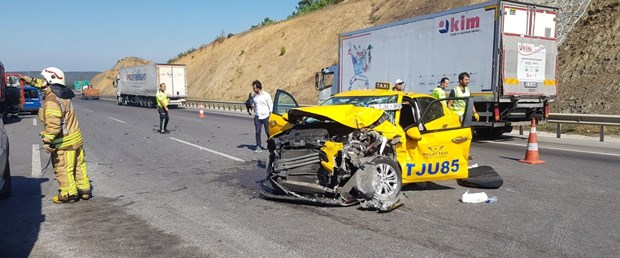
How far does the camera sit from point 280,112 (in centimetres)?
798

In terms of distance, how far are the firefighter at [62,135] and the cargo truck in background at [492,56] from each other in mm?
9722

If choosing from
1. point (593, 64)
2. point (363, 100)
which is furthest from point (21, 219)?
point (593, 64)

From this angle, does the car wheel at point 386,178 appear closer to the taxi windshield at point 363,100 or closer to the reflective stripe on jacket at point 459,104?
the taxi windshield at point 363,100

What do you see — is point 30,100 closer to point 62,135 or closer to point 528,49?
point 62,135

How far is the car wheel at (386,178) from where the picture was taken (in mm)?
5848

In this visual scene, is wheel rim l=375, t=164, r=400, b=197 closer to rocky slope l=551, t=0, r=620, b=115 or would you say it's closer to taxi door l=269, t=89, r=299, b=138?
taxi door l=269, t=89, r=299, b=138

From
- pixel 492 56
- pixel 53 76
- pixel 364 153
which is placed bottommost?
pixel 364 153

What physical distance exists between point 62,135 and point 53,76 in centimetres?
77

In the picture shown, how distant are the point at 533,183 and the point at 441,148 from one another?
6.24 ft

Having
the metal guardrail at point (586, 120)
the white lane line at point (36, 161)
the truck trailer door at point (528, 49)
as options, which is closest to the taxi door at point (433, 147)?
the white lane line at point (36, 161)

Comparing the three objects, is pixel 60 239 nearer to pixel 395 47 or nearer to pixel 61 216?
pixel 61 216

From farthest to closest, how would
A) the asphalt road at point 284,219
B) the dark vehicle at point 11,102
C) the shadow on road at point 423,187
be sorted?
the dark vehicle at point 11,102 → the shadow on road at point 423,187 → the asphalt road at point 284,219

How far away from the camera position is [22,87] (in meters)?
27.3

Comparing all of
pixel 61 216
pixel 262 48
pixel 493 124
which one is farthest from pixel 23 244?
pixel 262 48
